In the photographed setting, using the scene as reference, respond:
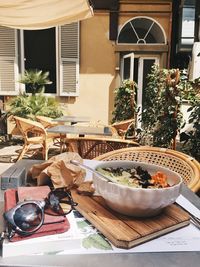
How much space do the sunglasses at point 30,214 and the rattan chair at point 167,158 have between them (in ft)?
2.98

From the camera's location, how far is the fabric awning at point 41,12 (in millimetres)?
2719

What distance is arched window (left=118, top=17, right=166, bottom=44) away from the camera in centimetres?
694

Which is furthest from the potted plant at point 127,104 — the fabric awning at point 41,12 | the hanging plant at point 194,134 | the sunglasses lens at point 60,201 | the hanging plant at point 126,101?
the sunglasses lens at point 60,201

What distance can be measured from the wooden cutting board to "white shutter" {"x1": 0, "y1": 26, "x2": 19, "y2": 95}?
21.4 feet

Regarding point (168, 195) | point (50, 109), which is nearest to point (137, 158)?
point (168, 195)

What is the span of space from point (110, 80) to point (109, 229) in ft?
20.8

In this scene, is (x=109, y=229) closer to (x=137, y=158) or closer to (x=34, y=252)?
(x=34, y=252)

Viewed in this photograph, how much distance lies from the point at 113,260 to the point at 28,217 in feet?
0.86

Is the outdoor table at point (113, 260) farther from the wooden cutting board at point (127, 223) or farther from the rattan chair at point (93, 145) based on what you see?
the rattan chair at point (93, 145)

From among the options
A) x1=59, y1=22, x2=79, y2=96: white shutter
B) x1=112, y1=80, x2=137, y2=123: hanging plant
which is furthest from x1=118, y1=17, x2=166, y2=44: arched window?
x1=112, y1=80, x2=137, y2=123: hanging plant

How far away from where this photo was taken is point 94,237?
87 cm

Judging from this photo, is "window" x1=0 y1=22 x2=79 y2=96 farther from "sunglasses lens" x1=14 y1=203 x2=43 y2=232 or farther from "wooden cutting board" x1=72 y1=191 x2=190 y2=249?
"sunglasses lens" x1=14 y1=203 x2=43 y2=232

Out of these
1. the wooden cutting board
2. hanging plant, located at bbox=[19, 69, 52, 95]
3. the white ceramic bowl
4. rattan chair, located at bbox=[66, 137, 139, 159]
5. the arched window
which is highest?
the arched window

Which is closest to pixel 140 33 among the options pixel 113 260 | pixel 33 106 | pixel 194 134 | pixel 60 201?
pixel 33 106
